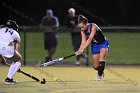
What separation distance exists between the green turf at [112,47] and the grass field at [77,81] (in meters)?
2.31

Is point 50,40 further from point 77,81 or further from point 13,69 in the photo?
point 13,69

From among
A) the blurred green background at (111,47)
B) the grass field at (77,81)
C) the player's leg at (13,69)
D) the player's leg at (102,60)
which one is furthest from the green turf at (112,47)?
the player's leg at (13,69)

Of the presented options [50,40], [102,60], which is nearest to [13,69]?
[102,60]

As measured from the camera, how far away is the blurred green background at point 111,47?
784 inches

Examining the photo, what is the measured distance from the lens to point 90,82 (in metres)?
13.7

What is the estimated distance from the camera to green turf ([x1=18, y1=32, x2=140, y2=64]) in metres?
20.0

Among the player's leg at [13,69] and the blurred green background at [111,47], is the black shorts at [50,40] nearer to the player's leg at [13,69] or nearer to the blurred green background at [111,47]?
the blurred green background at [111,47]

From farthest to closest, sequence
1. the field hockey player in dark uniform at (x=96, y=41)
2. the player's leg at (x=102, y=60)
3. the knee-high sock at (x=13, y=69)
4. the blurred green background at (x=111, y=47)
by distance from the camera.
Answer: the blurred green background at (x=111, y=47) → the player's leg at (x=102, y=60) → the field hockey player in dark uniform at (x=96, y=41) → the knee-high sock at (x=13, y=69)

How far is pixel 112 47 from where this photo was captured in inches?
857

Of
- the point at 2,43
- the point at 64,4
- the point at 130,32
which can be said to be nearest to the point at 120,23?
the point at 64,4

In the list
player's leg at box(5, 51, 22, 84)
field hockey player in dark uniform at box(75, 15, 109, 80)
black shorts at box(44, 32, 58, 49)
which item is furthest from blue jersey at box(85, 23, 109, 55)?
black shorts at box(44, 32, 58, 49)

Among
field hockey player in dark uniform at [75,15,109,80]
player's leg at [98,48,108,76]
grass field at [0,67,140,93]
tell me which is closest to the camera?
grass field at [0,67,140,93]

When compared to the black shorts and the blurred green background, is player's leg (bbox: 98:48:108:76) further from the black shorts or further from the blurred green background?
the blurred green background

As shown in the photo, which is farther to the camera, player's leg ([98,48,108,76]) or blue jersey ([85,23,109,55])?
blue jersey ([85,23,109,55])
